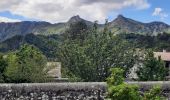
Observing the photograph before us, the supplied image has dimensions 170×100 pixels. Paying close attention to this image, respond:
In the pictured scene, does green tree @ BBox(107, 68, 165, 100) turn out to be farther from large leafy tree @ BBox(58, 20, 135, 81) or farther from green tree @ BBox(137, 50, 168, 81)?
green tree @ BBox(137, 50, 168, 81)

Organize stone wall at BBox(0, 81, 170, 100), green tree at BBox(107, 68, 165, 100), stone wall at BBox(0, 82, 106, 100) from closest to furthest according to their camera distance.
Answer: green tree at BBox(107, 68, 165, 100), stone wall at BBox(0, 82, 106, 100), stone wall at BBox(0, 81, 170, 100)

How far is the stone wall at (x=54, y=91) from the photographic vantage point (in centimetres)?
1789

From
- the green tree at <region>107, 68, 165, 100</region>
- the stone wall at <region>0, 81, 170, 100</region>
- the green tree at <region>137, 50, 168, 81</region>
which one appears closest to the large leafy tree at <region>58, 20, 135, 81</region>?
the stone wall at <region>0, 81, 170, 100</region>

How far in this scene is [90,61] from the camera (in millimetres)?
27422

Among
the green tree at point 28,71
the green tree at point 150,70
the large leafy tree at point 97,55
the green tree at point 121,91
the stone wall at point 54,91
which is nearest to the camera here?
the green tree at point 121,91

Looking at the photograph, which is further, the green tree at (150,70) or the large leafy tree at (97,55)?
the green tree at (150,70)

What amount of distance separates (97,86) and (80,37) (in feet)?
51.7

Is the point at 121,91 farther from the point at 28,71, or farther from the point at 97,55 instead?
the point at 28,71

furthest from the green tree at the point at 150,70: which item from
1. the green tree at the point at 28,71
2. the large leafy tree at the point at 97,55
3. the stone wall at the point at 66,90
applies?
the stone wall at the point at 66,90

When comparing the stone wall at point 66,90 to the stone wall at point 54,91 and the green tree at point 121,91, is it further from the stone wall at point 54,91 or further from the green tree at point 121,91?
the green tree at point 121,91

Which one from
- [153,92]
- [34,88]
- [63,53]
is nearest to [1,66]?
[63,53]

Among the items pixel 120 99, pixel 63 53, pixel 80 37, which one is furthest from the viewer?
pixel 80 37

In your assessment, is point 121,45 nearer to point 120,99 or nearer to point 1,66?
point 120,99

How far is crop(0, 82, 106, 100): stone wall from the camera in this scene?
58.7 ft
